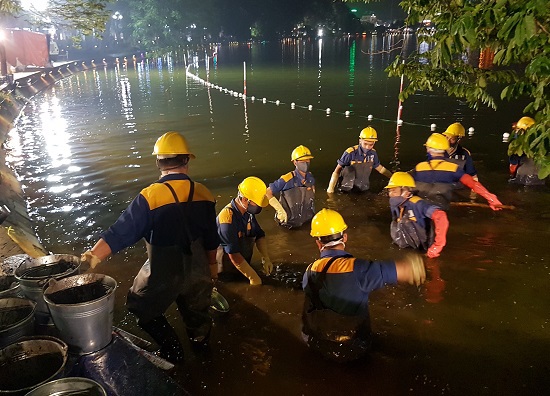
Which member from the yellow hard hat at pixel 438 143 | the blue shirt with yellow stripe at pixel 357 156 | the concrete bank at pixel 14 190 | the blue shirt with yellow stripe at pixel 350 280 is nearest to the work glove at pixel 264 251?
the blue shirt with yellow stripe at pixel 350 280

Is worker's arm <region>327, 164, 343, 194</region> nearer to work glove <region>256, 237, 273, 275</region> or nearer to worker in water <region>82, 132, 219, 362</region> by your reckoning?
work glove <region>256, 237, 273, 275</region>

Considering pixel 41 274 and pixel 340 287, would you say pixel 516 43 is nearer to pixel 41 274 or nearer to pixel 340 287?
pixel 340 287

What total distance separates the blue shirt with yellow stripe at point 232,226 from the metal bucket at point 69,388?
8.97ft

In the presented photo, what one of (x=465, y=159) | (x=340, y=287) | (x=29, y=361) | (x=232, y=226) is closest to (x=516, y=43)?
(x=340, y=287)

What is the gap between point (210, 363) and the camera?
14.4ft

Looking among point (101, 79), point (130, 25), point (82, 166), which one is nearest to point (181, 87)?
point (101, 79)

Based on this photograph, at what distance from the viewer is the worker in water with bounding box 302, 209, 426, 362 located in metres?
3.55

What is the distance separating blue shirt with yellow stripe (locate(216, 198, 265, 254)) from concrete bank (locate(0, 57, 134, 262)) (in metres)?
3.01

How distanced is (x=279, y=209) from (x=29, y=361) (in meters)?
4.68

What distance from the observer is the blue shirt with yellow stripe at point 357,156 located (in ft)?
28.6

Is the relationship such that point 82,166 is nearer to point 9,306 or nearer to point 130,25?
point 9,306

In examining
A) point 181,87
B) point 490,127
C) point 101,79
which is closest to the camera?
point 490,127

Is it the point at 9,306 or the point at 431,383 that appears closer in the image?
the point at 9,306

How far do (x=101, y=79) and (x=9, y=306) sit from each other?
34.9 meters
